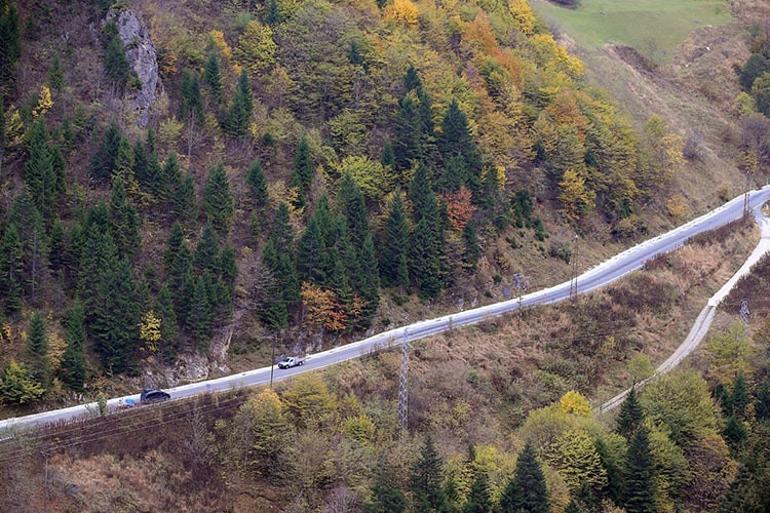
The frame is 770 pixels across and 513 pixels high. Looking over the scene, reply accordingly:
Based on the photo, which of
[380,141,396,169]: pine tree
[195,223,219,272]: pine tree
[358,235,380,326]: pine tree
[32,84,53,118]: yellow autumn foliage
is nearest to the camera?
[195,223,219,272]: pine tree

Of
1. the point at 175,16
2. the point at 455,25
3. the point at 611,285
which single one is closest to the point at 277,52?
the point at 175,16

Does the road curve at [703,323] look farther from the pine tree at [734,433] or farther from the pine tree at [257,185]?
the pine tree at [257,185]

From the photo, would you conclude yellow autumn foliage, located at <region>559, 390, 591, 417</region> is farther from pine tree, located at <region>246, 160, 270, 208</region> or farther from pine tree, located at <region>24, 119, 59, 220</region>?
pine tree, located at <region>24, 119, 59, 220</region>

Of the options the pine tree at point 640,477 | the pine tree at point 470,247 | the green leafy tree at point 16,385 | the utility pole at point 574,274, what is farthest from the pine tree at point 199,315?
the utility pole at point 574,274

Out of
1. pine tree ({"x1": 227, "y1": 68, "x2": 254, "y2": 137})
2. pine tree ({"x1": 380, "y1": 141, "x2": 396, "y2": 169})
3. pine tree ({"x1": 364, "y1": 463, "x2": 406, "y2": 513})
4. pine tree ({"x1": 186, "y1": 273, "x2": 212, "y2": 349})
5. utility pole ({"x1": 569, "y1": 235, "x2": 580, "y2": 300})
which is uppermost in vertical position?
pine tree ({"x1": 227, "y1": 68, "x2": 254, "y2": 137})

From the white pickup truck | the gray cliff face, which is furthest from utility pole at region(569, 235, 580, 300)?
the gray cliff face

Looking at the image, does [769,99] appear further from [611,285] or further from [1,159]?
[1,159]

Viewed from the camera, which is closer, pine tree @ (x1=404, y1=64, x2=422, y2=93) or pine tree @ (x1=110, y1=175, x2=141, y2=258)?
pine tree @ (x1=110, y1=175, x2=141, y2=258)
